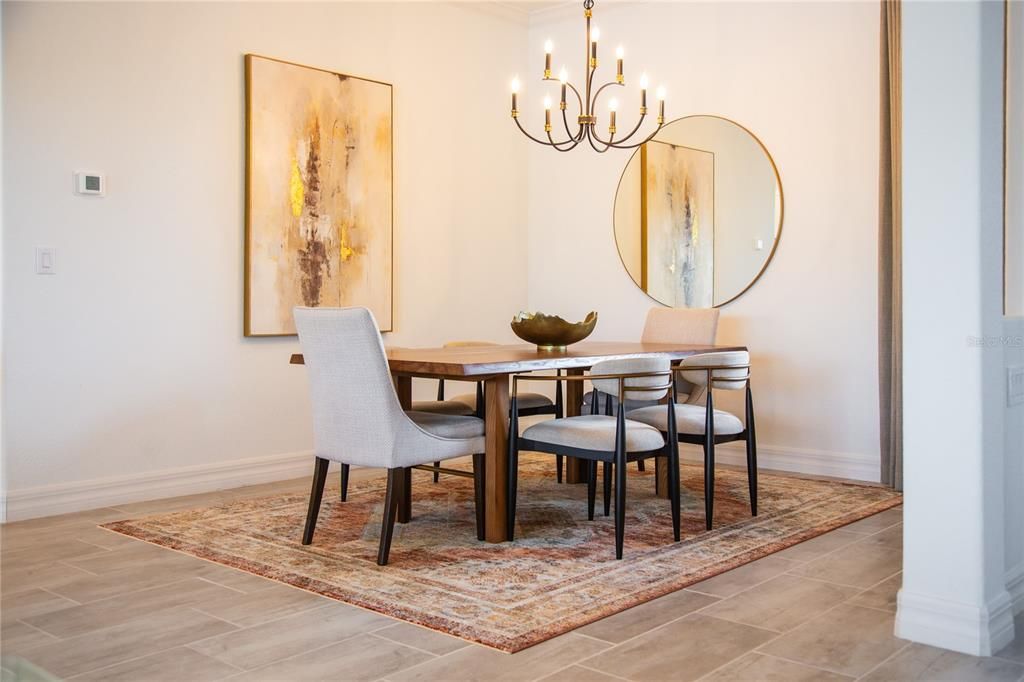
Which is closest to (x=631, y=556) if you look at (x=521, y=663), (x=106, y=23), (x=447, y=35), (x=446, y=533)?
(x=446, y=533)

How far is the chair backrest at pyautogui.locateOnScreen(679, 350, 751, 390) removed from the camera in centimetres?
388

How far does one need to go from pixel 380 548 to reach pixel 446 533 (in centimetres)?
50

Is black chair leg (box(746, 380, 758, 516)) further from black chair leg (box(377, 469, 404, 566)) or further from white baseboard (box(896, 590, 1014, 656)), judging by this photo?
black chair leg (box(377, 469, 404, 566))

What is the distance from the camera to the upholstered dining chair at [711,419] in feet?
12.5

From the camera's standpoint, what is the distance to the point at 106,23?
14.1ft

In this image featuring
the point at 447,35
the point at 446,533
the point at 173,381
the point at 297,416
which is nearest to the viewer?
the point at 446,533

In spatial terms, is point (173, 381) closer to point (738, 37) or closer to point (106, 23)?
point (106, 23)

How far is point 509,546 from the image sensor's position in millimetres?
3531

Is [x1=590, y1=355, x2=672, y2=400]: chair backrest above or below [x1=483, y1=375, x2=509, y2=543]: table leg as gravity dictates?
above

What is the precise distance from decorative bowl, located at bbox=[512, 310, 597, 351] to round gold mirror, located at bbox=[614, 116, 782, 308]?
5.19ft

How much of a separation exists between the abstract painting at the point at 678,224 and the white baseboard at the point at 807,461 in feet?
2.89

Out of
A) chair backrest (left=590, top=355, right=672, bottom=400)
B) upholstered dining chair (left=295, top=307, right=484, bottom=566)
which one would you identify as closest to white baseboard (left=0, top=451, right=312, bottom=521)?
upholstered dining chair (left=295, top=307, right=484, bottom=566)

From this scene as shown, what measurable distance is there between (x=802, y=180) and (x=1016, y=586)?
113 inches

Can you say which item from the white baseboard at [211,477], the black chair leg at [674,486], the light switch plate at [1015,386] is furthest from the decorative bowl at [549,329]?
the light switch plate at [1015,386]
